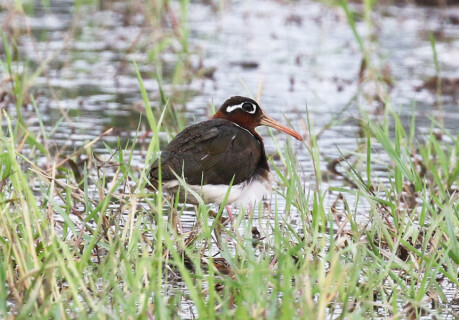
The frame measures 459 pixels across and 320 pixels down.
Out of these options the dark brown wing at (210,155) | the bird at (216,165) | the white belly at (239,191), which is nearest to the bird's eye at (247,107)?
the bird at (216,165)

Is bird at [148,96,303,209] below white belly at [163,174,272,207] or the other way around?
the other way around

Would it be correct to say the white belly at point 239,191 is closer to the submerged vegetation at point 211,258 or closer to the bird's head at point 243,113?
the submerged vegetation at point 211,258

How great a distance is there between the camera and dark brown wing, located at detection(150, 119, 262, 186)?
223 inches

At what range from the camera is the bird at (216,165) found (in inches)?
222

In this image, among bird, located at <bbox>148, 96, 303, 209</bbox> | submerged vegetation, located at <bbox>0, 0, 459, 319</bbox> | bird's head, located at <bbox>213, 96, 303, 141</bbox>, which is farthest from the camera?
bird's head, located at <bbox>213, 96, 303, 141</bbox>

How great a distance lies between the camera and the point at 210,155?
5762 mm

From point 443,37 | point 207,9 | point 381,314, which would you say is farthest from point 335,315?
point 207,9

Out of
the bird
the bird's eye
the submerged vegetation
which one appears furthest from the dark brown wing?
the bird's eye

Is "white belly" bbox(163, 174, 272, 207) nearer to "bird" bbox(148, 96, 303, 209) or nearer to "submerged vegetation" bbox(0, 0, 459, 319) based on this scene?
"bird" bbox(148, 96, 303, 209)

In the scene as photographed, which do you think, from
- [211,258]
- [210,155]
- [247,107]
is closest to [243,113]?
[247,107]

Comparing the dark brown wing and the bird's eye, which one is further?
the bird's eye

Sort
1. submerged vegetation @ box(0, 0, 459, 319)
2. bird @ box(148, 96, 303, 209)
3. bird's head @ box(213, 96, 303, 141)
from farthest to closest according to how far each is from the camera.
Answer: bird's head @ box(213, 96, 303, 141) → bird @ box(148, 96, 303, 209) → submerged vegetation @ box(0, 0, 459, 319)

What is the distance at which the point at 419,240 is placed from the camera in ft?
18.2

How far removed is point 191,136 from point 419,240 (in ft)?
4.56
